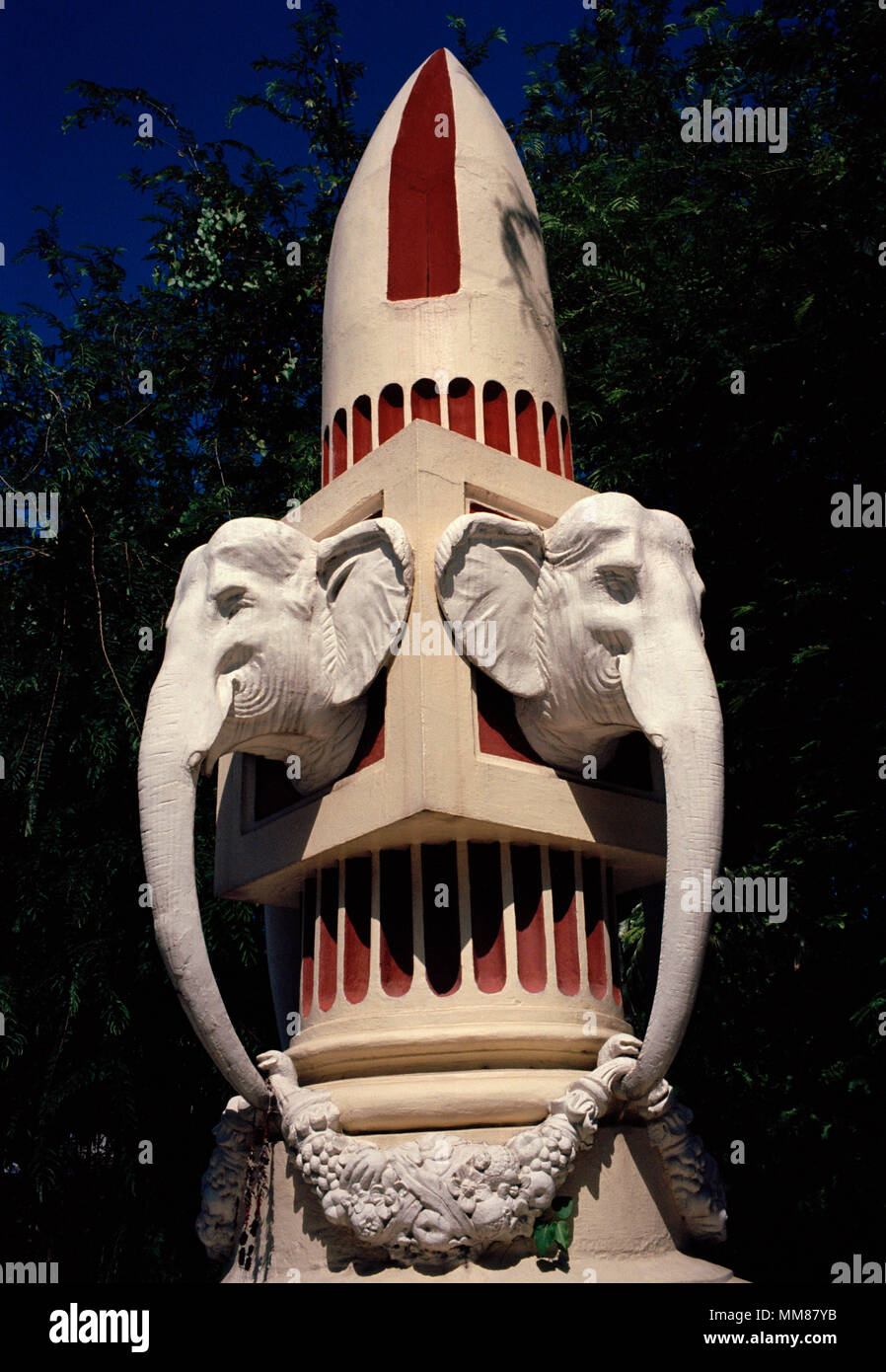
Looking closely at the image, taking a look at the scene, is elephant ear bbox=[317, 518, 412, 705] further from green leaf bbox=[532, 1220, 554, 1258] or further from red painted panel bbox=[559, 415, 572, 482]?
green leaf bbox=[532, 1220, 554, 1258]

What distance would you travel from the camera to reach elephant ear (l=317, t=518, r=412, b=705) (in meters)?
5.73

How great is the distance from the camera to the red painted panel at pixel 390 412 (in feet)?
21.6

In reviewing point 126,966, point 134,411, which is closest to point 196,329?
point 134,411

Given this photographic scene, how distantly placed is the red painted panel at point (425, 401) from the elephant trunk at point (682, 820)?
6.04 feet

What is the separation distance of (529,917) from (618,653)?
1.19m

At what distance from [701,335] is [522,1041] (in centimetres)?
611

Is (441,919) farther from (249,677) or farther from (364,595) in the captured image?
(364,595)

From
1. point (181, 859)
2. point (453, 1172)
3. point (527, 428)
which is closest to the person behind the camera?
point (453, 1172)

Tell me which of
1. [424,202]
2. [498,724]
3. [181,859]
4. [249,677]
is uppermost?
[424,202]

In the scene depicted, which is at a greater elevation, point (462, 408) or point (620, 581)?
point (462, 408)

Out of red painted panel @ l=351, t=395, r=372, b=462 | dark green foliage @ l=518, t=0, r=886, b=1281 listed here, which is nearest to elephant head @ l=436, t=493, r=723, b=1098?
red painted panel @ l=351, t=395, r=372, b=462

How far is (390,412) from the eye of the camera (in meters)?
6.60

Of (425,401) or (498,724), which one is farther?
(425,401)

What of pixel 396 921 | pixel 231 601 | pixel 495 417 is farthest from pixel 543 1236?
pixel 495 417
